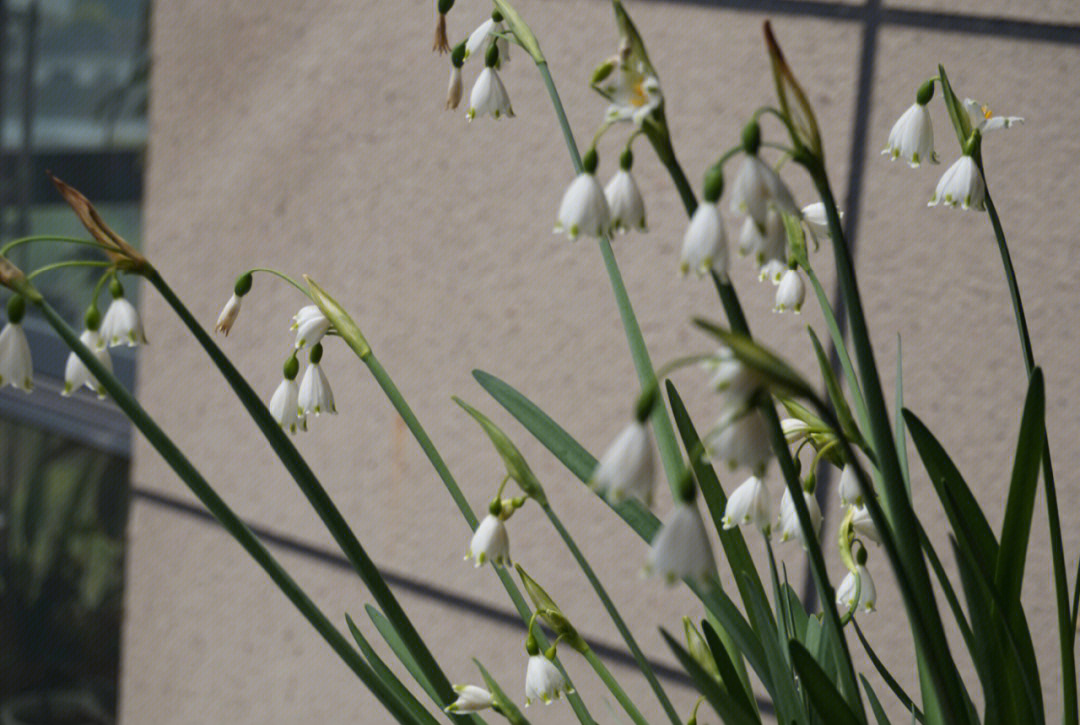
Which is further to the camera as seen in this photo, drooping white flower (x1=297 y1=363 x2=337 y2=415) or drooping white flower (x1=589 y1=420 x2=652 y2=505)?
drooping white flower (x1=297 y1=363 x2=337 y2=415)

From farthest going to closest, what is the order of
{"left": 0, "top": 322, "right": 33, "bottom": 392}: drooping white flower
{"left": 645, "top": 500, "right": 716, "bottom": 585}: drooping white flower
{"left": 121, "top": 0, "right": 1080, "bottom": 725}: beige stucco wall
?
{"left": 121, "top": 0, "right": 1080, "bottom": 725}: beige stucco wall, {"left": 0, "top": 322, "right": 33, "bottom": 392}: drooping white flower, {"left": 645, "top": 500, "right": 716, "bottom": 585}: drooping white flower

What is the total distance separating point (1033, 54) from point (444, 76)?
0.39 m

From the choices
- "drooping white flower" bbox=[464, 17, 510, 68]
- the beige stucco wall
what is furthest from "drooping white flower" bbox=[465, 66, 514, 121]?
the beige stucco wall

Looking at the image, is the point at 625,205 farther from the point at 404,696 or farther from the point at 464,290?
the point at 464,290

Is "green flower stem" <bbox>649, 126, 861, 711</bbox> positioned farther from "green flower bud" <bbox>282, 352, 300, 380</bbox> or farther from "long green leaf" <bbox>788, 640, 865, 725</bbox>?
"green flower bud" <bbox>282, 352, 300, 380</bbox>

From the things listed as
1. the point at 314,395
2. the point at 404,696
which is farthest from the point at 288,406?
the point at 404,696

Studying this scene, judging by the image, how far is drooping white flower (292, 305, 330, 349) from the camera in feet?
1.22

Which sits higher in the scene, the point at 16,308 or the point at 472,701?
the point at 16,308

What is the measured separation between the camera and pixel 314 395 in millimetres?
393

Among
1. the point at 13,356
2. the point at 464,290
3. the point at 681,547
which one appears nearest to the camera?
the point at 681,547

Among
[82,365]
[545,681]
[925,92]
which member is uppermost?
[925,92]

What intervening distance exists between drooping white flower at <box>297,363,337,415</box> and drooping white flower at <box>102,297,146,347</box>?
6 cm

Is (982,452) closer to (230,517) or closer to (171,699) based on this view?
(230,517)

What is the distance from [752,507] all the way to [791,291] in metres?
0.08
